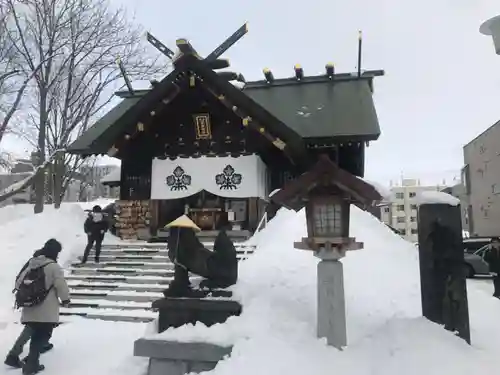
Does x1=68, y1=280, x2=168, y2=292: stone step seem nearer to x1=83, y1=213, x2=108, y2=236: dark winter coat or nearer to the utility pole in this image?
x1=83, y1=213, x2=108, y2=236: dark winter coat

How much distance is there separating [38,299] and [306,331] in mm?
3766

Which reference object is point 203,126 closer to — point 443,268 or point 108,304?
point 108,304

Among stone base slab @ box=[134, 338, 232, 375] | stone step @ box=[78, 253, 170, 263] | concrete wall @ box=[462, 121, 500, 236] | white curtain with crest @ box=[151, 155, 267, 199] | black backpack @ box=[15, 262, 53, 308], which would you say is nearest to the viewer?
stone base slab @ box=[134, 338, 232, 375]

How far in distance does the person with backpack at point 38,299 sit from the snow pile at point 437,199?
536cm

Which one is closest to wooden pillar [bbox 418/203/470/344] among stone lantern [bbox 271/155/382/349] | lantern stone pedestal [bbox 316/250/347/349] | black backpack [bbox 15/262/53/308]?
stone lantern [bbox 271/155/382/349]

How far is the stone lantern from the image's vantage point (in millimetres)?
5449

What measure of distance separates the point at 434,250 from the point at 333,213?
1.53 m

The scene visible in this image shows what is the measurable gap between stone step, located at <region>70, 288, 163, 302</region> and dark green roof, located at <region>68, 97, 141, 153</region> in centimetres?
604

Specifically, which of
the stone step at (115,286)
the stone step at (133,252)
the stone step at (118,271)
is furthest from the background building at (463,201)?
the stone step at (115,286)

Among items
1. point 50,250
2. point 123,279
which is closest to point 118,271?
point 123,279

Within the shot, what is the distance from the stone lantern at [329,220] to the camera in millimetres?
5449

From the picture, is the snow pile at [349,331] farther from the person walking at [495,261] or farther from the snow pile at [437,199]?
the person walking at [495,261]

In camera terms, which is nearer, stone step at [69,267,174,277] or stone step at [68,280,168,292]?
stone step at [68,280,168,292]

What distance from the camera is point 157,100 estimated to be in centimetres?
1364
